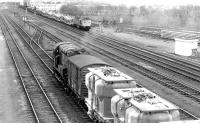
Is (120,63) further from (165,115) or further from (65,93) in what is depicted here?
(165,115)

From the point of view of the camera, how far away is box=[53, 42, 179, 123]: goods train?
9.61 metres

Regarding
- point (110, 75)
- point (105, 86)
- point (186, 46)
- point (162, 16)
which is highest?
point (162, 16)

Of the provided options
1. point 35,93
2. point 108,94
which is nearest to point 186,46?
point 35,93

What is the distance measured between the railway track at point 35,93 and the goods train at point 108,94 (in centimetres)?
146

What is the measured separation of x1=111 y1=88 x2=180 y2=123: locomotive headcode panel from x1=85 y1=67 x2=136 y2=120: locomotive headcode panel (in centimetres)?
127

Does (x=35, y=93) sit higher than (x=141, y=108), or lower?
lower

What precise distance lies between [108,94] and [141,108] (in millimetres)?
3368

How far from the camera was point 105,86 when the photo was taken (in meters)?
12.6

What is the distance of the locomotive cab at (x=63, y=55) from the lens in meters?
19.7

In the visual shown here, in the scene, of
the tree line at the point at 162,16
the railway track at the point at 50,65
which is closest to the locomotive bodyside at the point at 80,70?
the railway track at the point at 50,65

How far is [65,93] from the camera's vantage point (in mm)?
19953

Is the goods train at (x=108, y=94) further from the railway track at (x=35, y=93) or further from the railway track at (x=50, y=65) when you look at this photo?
the railway track at (x=35, y=93)

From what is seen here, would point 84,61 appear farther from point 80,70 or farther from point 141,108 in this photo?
point 141,108

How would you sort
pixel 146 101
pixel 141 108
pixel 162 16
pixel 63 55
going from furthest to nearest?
pixel 162 16, pixel 63 55, pixel 146 101, pixel 141 108
